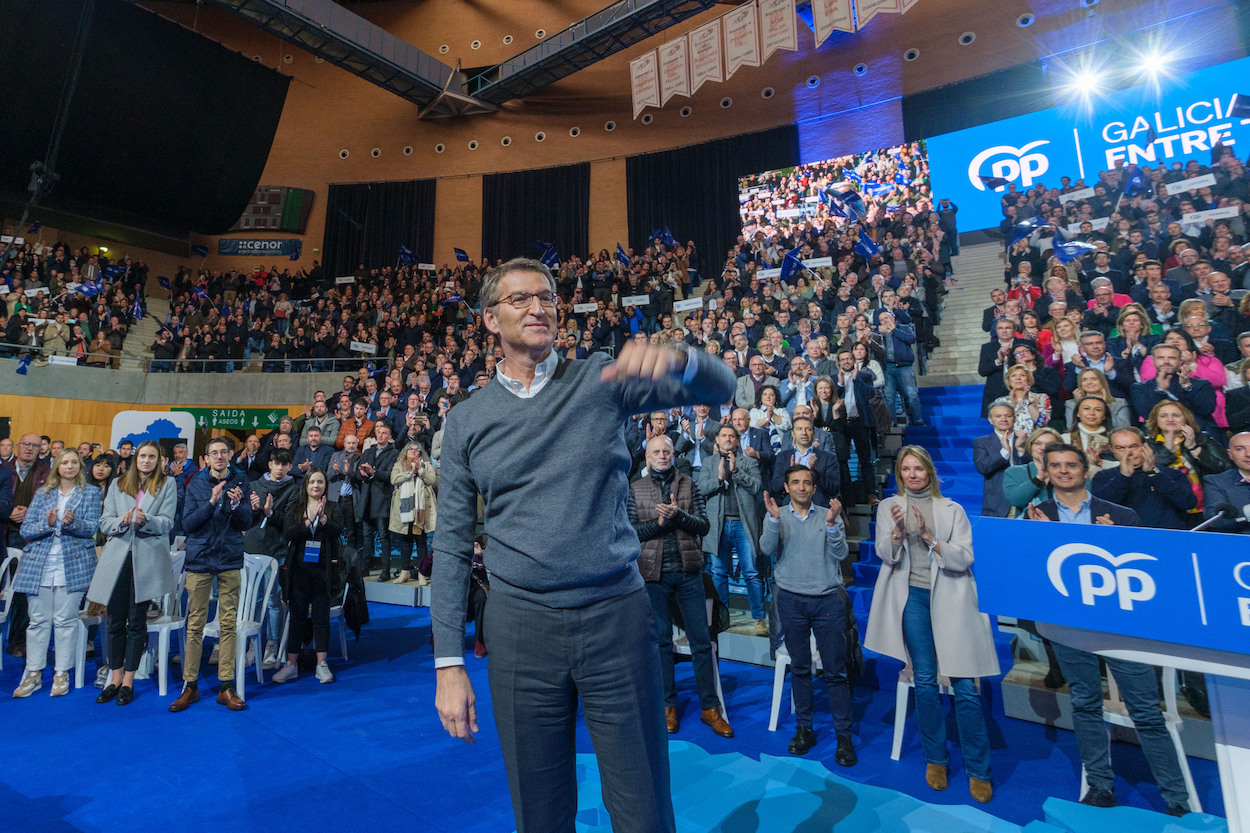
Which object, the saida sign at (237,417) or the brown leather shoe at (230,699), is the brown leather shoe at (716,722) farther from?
the saida sign at (237,417)

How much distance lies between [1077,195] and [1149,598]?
11.2 metres

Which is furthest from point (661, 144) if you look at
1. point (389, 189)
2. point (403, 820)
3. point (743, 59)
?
point (403, 820)

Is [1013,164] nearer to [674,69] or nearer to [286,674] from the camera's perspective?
[674,69]

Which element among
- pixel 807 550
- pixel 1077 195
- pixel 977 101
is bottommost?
pixel 807 550

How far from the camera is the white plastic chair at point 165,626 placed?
4785 mm

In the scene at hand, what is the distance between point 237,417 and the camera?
14016 mm

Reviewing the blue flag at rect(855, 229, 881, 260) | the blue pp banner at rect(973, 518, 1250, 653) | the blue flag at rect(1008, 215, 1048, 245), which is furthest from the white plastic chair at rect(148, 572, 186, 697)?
the blue flag at rect(1008, 215, 1048, 245)

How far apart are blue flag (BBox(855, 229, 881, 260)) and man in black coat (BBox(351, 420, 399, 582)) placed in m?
7.58

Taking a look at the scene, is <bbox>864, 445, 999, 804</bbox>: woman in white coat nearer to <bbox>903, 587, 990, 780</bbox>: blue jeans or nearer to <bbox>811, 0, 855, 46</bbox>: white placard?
<bbox>903, 587, 990, 780</bbox>: blue jeans

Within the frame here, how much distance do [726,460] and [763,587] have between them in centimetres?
121

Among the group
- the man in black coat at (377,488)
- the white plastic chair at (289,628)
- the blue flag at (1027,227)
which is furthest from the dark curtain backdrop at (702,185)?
the white plastic chair at (289,628)

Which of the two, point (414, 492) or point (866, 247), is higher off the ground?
point (866, 247)

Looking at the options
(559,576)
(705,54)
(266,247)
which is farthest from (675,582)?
(266,247)

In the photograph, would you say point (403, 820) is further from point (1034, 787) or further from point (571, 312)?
point (571, 312)
